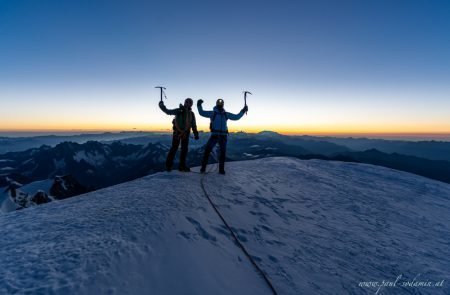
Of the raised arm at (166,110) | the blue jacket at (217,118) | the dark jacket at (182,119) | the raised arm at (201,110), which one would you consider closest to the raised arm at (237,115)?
the blue jacket at (217,118)

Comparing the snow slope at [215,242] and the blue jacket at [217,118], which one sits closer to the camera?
the snow slope at [215,242]

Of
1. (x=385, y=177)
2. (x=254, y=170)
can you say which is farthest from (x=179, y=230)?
(x=385, y=177)

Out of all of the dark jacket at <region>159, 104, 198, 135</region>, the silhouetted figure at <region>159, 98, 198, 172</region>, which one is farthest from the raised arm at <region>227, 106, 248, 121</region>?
the dark jacket at <region>159, 104, 198, 135</region>

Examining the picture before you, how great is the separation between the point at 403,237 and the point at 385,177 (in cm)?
1000

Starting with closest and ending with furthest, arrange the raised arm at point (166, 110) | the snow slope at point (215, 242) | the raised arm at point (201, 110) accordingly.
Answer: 1. the snow slope at point (215, 242)
2. the raised arm at point (166, 110)
3. the raised arm at point (201, 110)

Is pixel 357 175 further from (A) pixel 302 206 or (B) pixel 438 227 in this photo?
(A) pixel 302 206

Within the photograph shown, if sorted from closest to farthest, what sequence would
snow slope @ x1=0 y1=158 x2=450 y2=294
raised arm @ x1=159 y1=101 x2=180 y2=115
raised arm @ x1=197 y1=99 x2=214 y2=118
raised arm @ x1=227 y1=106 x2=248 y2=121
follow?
1. snow slope @ x1=0 y1=158 x2=450 y2=294
2. raised arm @ x1=159 y1=101 x2=180 y2=115
3. raised arm @ x1=197 y1=99 x2=214 y2=118
4. raised arm @ x1=227 y1=106 x2=248 y2=121

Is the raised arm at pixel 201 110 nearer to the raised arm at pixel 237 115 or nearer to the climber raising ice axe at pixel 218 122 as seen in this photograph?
the climber raising ice axe at pixel 218 122

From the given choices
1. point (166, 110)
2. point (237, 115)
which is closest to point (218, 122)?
point (237, 115)

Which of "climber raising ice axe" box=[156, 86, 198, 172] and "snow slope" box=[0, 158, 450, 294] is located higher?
"climber raising ice axe" box=[156, 86, 198, 172]

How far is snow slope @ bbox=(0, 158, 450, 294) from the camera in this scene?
173 inches

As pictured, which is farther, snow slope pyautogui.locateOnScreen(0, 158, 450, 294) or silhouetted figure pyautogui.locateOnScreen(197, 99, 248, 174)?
silhouetted figure pyautogui.locateOnScreen(197, 99, 248, 174)

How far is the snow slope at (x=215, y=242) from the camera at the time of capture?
14.4 ft

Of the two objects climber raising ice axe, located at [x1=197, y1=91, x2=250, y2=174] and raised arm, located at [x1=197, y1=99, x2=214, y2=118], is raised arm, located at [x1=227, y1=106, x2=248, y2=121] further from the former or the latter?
raised arm, located at [x1=197, y1=99, x2=214, y2=118]
